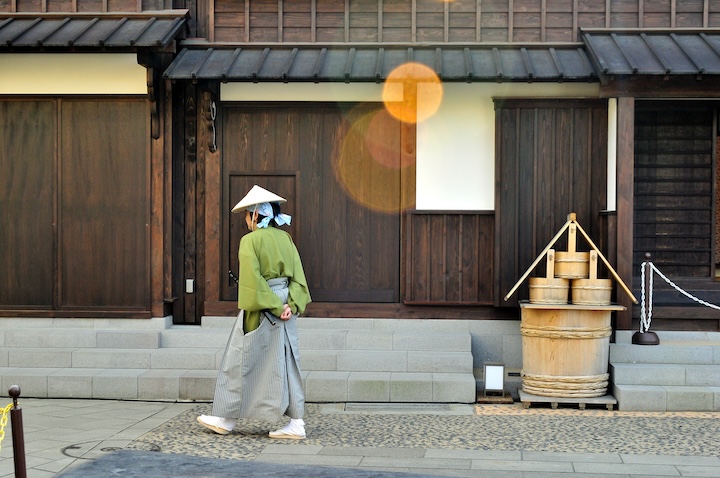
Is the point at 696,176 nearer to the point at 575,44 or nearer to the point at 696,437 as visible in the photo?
the point at 575,44

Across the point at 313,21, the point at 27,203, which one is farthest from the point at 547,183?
the point at 27,203

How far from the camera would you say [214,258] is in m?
11.7

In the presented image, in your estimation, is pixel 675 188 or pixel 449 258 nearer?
pixel 449 258

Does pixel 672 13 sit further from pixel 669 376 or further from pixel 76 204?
pixel 76 204

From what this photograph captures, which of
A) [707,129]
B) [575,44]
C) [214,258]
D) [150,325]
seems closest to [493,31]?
[575,44]

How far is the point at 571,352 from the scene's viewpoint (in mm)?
9977

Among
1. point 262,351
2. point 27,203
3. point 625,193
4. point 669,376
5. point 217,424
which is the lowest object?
point 217,424

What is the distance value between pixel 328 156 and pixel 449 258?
1.94 meters

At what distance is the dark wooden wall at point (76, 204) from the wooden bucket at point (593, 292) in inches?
201

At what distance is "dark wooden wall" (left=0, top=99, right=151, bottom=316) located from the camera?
11.5 metres

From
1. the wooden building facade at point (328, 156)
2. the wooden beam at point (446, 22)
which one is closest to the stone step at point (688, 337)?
the wooden building facade at point (328, 156)

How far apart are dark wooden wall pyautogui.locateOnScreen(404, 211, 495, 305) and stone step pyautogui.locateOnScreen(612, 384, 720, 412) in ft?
7.47

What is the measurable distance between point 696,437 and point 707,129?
15.8 feet

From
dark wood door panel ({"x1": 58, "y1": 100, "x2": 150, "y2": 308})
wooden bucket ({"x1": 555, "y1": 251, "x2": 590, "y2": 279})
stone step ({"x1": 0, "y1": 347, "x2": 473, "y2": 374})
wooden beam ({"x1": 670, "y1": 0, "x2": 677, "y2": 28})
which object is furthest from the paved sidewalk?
wooden beam ({"x1": 670, "y1": 0, "x2": 677, "y2": 28})
